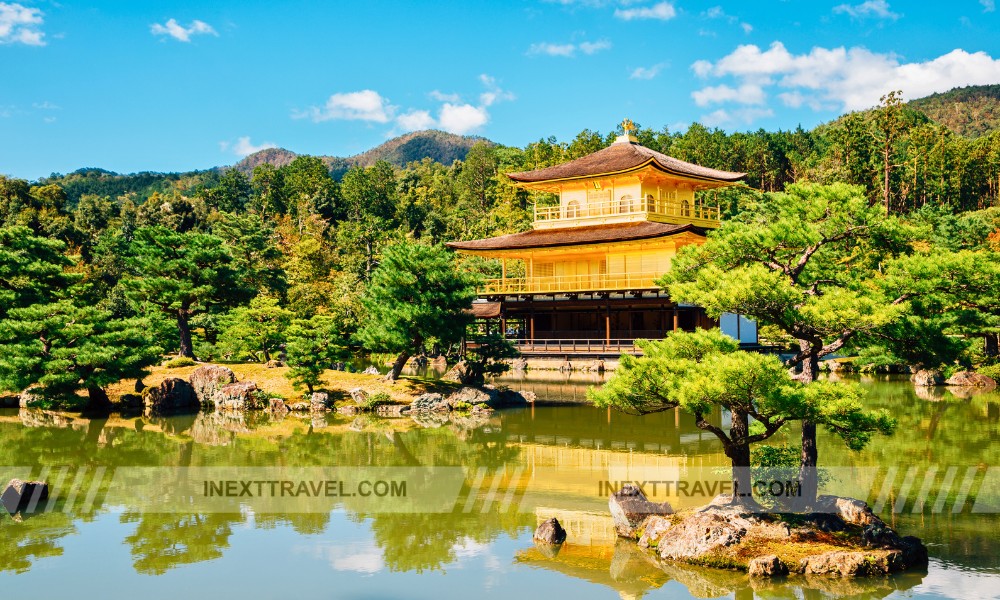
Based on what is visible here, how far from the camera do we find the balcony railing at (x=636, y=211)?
34.1 m

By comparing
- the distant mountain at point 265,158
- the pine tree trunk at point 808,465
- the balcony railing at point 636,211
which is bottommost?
the pine tree trunk at point 808,465

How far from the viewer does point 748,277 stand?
9.70m

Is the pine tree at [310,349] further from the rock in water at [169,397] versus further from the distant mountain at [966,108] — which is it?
the distant mountain at [966,108]

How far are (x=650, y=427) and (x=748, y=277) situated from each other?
1087 centimetres

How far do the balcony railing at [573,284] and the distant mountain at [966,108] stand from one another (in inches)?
3384

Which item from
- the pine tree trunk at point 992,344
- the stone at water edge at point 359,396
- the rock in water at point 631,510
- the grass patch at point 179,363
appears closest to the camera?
the rock in water at point 631,510

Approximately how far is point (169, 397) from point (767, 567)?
18629 mm

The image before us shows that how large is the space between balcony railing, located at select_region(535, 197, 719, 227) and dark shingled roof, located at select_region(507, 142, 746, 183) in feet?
4.70

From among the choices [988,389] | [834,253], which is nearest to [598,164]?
[988,389]

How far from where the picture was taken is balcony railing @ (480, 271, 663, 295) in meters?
31.2

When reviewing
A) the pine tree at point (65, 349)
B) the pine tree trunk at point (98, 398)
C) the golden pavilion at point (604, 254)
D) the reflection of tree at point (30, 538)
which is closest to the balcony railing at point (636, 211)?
the golden pavilion at point (604, 254)

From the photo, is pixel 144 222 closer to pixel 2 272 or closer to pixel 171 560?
pixel 2 272

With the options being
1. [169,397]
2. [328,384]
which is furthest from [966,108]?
[169,397]

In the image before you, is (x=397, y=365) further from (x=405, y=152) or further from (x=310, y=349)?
(x=405, y=152)
